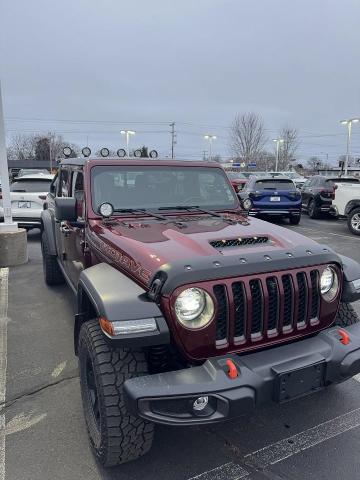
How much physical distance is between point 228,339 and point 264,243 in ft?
2.66

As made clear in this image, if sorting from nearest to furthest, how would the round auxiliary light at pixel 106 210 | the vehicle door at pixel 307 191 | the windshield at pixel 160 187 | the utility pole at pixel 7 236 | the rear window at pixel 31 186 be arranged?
1. the round auxiliary light at pixel 106 210
2. the windshield at pixel 160 187
3. the utility pole at pixel 7 236
4. the rear window at pixel 31 186
5. the vehicle door at pixel 307 191

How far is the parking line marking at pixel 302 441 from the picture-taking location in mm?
2646

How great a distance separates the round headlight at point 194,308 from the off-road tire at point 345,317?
1264mm

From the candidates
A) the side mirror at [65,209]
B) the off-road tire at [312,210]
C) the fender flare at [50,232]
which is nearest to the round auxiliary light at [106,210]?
the side mirror at [65,209]

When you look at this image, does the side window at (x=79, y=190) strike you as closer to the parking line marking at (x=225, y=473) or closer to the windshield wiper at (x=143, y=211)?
the windshield wiper at (x=143, y=211)

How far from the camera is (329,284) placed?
2848mm

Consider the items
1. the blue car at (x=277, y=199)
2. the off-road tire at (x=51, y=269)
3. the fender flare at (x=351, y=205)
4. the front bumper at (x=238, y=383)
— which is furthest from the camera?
the blue car at (x=277, y=199)

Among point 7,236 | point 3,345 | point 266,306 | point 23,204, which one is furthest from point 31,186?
point 266,306

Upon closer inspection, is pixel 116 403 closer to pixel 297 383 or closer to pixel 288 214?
pixel 297 383

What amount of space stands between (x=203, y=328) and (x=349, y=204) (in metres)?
10.9

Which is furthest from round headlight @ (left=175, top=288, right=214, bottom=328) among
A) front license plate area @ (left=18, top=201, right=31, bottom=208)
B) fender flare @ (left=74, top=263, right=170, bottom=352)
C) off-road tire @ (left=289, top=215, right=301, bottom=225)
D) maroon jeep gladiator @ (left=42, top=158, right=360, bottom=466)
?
off-road tire @ (left=289, top=215, right=301, bottom=225)

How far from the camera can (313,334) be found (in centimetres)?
278

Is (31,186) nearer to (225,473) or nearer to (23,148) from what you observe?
(225,473)

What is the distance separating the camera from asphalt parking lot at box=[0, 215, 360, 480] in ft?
8.32
